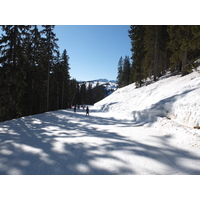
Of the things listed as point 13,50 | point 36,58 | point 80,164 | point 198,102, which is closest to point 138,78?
point 198,102

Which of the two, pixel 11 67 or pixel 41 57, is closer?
pixel 11 67

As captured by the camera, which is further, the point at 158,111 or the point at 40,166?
the point at 158,111

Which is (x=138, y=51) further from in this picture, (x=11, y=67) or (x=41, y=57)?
(x=11, y=67)

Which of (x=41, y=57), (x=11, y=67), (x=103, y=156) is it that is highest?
(x=41, y=57)

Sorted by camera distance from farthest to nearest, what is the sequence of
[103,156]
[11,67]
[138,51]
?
[138,51] → [11,67] → [103,156]

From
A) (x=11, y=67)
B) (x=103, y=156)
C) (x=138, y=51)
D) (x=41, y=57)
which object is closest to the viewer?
(x=103, y=156)

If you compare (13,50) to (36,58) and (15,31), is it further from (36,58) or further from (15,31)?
(36,58)

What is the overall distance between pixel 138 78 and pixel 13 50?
19460mm

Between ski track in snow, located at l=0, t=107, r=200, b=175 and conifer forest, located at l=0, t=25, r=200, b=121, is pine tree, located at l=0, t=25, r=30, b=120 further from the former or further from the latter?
ski track in snow, located at l=0, t=107, r=200, b=175

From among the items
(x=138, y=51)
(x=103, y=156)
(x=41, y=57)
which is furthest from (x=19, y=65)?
(x=138, y=51)

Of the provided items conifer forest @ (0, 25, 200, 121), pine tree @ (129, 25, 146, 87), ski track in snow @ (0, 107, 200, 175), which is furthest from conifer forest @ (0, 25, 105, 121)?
pine tree @ (129, 25, 146, 87)

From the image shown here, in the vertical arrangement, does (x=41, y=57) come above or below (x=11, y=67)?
above
